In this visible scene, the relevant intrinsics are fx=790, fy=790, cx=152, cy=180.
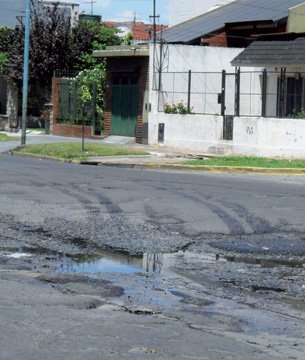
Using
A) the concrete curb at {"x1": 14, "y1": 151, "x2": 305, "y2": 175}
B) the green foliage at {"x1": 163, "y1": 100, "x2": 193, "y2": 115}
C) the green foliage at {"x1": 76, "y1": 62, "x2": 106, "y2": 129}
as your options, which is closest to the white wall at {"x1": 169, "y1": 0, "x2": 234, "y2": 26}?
the green foliage at {"x1": 76, "y1": 62, "x2": 106, "y2": 129}

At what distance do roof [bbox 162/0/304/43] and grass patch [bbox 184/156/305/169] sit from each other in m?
11.2

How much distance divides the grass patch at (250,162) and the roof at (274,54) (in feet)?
14.1

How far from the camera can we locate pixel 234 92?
101 ft

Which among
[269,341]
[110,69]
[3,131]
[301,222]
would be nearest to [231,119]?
[110,69]

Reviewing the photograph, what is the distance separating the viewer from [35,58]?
41188 millimetres

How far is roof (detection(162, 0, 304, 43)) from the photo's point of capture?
36.1 m

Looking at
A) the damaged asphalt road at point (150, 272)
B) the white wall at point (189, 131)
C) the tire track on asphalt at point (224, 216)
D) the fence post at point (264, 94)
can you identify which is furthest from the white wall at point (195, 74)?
the tire track on asphalt at point (224, 216)

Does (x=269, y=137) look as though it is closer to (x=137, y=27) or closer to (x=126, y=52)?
(x=126, y=52)

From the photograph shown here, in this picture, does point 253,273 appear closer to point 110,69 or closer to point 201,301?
point 201,301

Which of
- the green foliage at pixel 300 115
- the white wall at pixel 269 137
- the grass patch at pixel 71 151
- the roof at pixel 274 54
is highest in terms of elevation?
the roof at pixel 274 54

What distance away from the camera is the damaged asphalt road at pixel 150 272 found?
20.5 feet

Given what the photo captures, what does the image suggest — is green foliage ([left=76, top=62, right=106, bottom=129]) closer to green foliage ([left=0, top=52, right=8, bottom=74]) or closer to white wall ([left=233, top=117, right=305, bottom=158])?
green foliage ([left=0, top=52, right=8, bottom=74])

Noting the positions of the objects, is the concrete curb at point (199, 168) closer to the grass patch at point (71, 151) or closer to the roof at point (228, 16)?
the grass patch at point (71, 151)

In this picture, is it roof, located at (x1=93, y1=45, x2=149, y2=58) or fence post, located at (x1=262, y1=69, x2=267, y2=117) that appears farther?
roof, located at (x1=93, y1=45, x2=149, y2=58)
